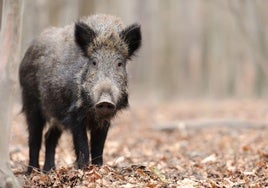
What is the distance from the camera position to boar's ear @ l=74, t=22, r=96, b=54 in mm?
7219

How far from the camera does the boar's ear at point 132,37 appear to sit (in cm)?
739

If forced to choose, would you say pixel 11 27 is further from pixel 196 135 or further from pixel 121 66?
pixel 196 135

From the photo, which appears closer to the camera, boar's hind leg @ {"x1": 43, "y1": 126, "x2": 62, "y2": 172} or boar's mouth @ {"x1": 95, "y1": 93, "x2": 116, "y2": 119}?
boar's mouth @ {"x1": 95, "y1": 93, "x2": 116, "y2": 119}

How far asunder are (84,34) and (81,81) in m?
0.60

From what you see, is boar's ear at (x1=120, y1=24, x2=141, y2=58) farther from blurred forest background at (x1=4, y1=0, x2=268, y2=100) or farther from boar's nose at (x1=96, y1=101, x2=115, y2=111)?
blurred forest background at (x1=4, y1=0, x2=268, y2=100)

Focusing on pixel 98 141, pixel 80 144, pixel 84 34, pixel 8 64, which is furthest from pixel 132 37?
pixel 8 64

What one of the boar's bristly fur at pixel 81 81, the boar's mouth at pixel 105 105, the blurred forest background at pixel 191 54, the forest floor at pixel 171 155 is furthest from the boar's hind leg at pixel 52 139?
the blurred forest background at pixel 191 54

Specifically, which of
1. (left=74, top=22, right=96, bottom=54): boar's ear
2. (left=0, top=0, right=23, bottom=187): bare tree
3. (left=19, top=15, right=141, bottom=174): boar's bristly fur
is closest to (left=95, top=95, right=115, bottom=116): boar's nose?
(left=19, top=15, right=141, bottom=174): boar's bristly fur

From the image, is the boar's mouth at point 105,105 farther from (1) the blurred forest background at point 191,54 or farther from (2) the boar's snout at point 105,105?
(1) the blurred forest background at point 191,54

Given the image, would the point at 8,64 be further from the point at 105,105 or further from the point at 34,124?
the point at 34,124

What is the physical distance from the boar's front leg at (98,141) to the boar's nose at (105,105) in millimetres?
905

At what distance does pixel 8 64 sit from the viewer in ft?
17.2

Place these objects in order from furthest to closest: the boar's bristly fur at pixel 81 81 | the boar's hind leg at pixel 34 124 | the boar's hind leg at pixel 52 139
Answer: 1. the boar's hind leg at pixel 52 139
2. the boar's hind leg at pixel 34 124
3. the boar's bristly fur at pixel 81 81

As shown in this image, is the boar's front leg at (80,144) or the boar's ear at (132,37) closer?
the boar's front leg at (80,144)
